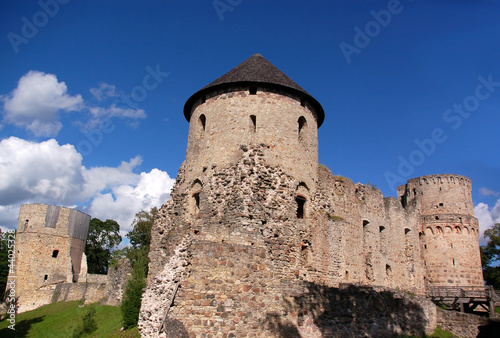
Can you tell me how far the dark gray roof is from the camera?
1664 cm

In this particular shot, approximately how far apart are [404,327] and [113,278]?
2040cm

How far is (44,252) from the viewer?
3859 cm

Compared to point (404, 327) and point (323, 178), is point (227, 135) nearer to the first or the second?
point (323, 178)

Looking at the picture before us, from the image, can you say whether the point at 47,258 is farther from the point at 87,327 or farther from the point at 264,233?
the point at 264,233

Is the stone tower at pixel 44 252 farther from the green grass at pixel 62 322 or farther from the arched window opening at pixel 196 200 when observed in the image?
the arched window opening at pixel 196 200

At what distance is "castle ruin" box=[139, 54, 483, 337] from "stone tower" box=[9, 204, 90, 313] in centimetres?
2653

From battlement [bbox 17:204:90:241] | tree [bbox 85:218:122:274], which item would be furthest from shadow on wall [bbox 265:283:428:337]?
tree [bbox 85:218:122:274]

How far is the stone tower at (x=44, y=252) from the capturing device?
36531 millimetres

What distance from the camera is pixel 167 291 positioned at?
10547 millimetres

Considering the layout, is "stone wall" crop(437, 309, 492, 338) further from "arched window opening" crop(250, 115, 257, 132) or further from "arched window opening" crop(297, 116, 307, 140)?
"arched window opening" crop(250, 115, 257, 132)

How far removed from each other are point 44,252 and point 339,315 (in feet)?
117

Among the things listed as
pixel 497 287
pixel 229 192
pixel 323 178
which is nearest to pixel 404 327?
pixel 323 178

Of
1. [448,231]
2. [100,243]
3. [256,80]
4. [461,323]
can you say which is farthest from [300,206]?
[100,243]

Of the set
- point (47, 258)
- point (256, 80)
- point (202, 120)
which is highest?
point (256, 80)
